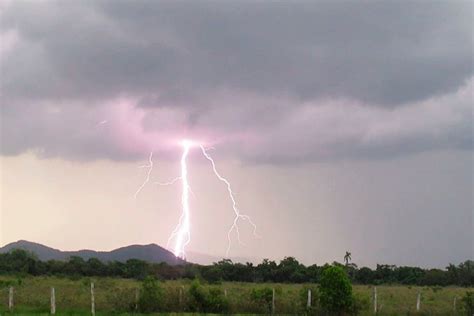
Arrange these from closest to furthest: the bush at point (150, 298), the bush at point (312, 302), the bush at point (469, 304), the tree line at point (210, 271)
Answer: the bush at point (312, 302) < the bush at point (150, 298) < the bush at point (469, 304) < the tree line at point (210, 271)

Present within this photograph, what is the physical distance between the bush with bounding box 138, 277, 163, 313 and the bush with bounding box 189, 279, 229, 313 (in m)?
1.48

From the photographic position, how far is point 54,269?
2355 inches

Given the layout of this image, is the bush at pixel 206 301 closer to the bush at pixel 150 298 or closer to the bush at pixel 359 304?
the bush at pixel 150 298

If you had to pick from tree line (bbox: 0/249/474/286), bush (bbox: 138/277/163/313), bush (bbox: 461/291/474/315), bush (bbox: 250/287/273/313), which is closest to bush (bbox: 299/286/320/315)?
bush (bbox: 250/287/273/313)

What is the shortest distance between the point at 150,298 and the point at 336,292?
7217mm

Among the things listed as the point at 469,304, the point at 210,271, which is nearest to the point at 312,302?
the point at 469,304

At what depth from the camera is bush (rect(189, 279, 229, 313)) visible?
2509 cm

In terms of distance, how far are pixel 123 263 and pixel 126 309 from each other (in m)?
39.5

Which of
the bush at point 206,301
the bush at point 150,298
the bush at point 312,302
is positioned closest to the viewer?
the bush at point 312,302

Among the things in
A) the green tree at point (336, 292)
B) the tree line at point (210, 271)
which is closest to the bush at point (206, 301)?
the green tree at point (336, 292)

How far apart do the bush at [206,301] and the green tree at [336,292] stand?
14.3 ft

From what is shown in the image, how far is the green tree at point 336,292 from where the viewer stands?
902 inches

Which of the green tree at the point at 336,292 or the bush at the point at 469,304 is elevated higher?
the green tree at the point at 336,292

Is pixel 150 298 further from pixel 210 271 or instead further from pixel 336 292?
pixel 210 271
